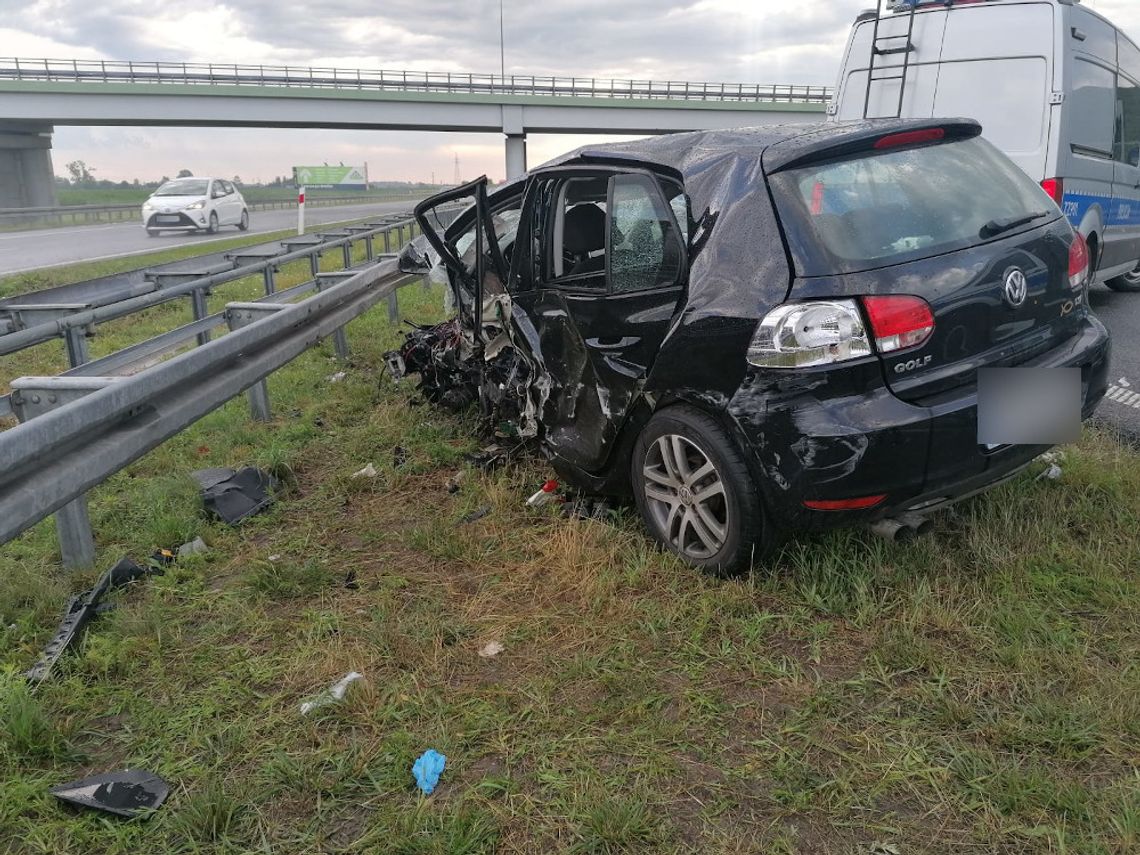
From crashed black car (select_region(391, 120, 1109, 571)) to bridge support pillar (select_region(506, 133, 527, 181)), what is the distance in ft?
165

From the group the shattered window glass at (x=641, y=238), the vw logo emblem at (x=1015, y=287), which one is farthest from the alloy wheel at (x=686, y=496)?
the vw logo emblem at (x=1015, y=287)

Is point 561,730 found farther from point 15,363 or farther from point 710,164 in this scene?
point 15,363

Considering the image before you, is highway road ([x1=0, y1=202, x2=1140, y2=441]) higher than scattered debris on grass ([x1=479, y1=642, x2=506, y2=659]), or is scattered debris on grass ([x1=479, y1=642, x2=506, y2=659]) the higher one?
highway road ([x1=0, y1=202, x2=1140, y2=441])

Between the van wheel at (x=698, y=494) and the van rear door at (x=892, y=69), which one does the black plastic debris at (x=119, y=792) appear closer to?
the van wheel at (x=698, y=494)

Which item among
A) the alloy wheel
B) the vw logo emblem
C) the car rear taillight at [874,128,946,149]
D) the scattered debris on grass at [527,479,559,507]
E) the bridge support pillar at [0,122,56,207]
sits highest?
the bridge support pillar at [0,122,56,207]

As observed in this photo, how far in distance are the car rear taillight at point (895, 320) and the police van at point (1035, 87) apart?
488 cm

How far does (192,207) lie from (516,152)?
2852cm

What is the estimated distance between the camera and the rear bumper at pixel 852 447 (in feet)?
9.54

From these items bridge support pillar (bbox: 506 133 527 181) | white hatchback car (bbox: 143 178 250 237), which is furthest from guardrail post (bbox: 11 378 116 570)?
bridge support pillar (bbox: 506 133 527 181)

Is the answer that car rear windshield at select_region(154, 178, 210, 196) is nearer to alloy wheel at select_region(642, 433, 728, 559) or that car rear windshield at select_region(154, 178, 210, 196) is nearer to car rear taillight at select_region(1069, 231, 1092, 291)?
alloy wheel at select_region(642, 433, 728, 559)

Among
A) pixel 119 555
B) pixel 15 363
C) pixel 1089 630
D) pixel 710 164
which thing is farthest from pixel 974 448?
pixel 15 363

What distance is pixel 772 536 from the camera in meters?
3.19

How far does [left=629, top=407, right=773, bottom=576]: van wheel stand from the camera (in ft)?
10.4

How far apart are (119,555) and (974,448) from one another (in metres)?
3.45
